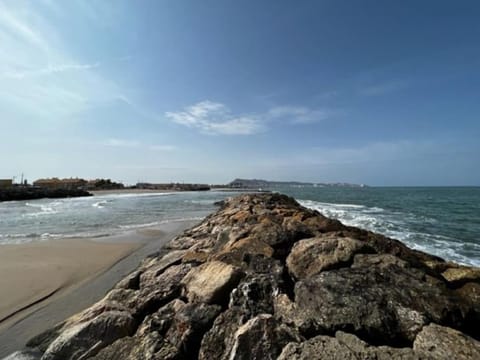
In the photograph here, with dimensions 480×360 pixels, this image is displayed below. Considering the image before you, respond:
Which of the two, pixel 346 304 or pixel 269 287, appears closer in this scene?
pixel 346 304

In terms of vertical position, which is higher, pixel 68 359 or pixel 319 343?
pixel 319 343

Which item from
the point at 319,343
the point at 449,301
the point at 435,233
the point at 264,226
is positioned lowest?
the point at 435,233

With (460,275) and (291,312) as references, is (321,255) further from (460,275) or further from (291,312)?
(460,275)

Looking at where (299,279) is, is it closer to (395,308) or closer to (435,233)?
(395,308)

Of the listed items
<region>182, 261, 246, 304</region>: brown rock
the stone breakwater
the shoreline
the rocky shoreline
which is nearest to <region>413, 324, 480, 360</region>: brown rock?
the stone breakwater

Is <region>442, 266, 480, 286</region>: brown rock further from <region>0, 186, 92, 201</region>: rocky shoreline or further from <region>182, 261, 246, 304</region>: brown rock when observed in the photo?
<region>0, 186, 92, 201</region>: rocky shoreline

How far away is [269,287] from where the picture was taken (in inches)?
137

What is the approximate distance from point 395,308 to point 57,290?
6.51 meters

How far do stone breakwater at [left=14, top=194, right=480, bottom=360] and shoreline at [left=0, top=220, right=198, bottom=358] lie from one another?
0.85m

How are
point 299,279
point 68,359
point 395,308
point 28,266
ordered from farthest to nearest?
point 28,266 → point 299,279 → point 68,359 → point 395,308

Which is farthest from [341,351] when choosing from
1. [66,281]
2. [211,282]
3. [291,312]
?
[66,281]

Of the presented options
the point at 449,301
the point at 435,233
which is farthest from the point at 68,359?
the point at 435,233

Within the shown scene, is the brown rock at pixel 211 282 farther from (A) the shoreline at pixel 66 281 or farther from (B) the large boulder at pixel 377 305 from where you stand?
(A) the shoreline at pixel 66 281

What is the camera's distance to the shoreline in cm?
428
